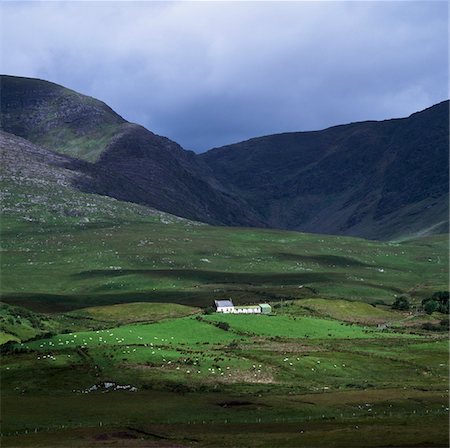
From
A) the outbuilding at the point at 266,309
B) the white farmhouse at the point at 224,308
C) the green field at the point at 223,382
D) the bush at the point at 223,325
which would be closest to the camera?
the green field at the point at 223,382

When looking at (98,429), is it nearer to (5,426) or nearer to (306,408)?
(5,426)

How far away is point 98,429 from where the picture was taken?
259 ft

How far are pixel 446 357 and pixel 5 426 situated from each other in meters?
69.7

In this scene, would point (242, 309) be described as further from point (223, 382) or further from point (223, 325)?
point (223, 382)

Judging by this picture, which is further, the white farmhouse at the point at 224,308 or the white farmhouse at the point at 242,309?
the white farmhouse at the point at 224,308

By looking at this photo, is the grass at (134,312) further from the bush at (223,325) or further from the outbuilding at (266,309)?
the bush at (223,325)

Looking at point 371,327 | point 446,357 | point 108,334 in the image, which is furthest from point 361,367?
point 371,327

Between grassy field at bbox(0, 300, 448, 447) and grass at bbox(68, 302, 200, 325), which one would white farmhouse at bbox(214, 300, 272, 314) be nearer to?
grass at bbox(68, 302, 200, 325)

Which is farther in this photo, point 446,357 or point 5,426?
point 446,357

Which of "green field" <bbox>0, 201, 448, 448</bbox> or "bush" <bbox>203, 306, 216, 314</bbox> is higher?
"bush" <bbox>203, 306, 216, 314</bbox>

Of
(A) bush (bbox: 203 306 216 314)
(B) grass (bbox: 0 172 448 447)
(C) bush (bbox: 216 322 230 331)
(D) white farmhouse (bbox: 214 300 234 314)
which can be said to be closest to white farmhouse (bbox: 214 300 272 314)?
(D) white farmhouse (bbox: 214 300 234 314)

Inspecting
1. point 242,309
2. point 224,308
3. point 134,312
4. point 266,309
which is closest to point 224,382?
point 266,309

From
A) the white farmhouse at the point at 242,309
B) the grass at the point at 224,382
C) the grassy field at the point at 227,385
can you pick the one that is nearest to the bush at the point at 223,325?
the grass at the point at 224,382

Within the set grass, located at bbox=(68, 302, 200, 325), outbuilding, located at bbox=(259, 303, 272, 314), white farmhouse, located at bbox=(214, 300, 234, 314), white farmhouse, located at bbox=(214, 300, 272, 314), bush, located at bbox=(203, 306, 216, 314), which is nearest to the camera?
bush, located at bbox=(203, 306, 216, 314)
